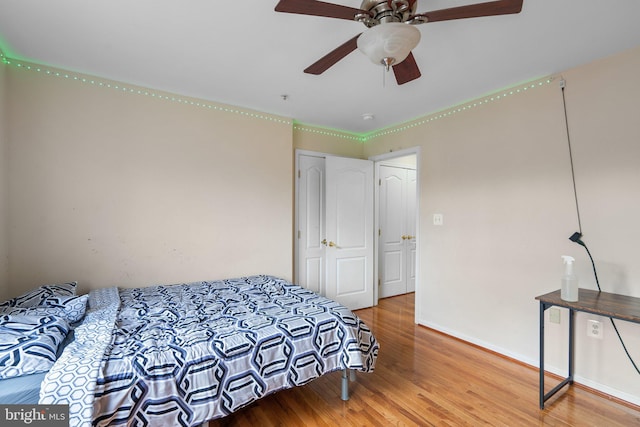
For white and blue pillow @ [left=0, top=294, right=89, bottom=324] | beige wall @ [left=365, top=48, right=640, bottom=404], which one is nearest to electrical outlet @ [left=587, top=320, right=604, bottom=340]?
beige wall @ [left=365, top=48, right=640, bottom=404]

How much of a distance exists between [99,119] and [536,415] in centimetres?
396

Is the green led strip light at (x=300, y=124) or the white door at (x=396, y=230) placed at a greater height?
the green led strip light at (x=300, y=124)

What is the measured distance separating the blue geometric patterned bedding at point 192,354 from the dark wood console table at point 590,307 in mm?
1162

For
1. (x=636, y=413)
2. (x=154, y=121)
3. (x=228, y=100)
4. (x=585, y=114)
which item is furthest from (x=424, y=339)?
(x=154, y=121)

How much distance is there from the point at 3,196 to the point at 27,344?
4.95ft

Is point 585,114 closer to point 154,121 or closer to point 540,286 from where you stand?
point 540,286

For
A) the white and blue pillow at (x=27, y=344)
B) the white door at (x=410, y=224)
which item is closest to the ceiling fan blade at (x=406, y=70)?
the white and blue pillow at (x=27, y=344)

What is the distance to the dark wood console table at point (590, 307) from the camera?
177 cm

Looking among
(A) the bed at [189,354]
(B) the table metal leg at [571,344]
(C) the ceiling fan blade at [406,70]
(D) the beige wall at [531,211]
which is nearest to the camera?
(A) the bed at [189,354]

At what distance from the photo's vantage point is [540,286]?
253cm

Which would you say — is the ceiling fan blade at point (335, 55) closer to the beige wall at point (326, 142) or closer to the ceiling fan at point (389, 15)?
the ceiling fan at point (389, 15)

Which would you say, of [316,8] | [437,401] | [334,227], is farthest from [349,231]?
[316,8]

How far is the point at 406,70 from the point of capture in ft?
5.78

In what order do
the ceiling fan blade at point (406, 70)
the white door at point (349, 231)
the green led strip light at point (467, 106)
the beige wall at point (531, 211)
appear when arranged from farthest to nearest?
1. the white door at point (349, 231)
2. the green led strip light at point (467, 106)
3. the beige wall at point (531, 211)
4. the ceiling fan blade at point (406, 70)
